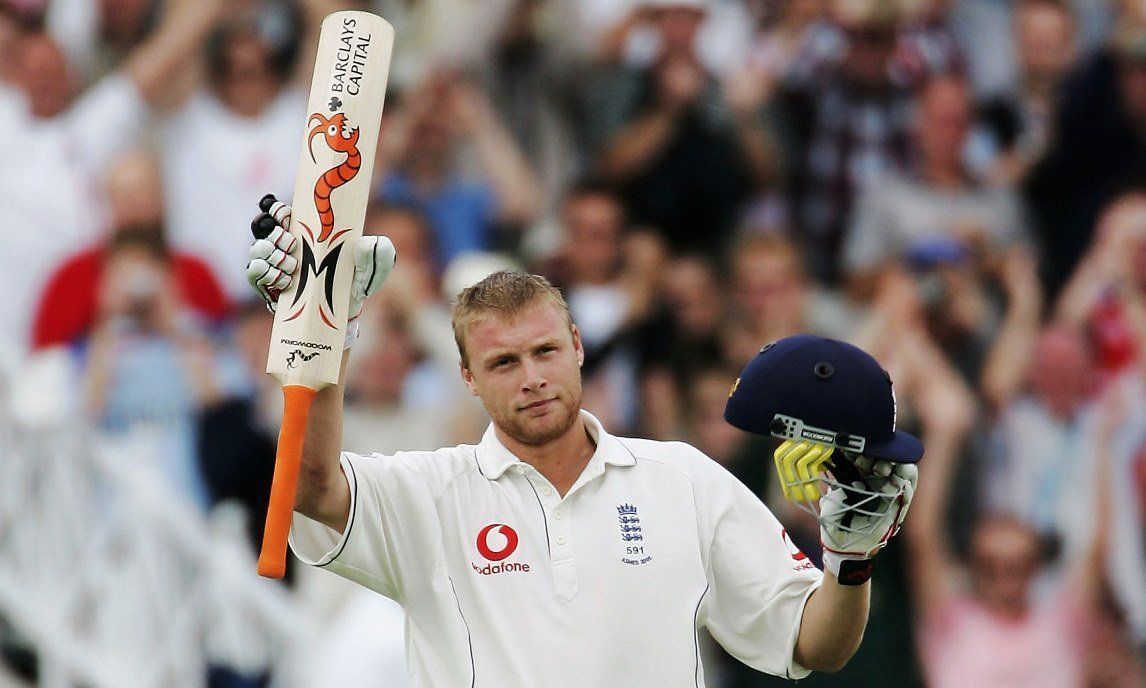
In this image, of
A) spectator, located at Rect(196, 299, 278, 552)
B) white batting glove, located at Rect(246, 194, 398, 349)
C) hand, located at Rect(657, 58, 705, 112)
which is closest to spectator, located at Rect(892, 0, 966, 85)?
hand, located at Rect(657, 58, 705, 112)

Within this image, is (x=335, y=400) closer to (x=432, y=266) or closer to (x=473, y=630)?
(x=473, y=630)

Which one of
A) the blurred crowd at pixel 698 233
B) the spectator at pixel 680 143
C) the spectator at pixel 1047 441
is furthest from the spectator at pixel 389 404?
the spectator at pixel 1047 441

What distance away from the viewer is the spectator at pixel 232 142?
28.7 feet

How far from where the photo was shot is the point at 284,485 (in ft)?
13.1

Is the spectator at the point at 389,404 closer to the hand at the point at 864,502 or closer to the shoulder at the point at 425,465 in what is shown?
the shoulder at the point at 425,465

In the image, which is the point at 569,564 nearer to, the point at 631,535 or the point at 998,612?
the point at 631,535

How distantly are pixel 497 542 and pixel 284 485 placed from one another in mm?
515

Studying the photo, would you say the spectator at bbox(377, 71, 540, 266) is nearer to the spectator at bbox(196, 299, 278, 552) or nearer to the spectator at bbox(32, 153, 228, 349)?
the spectator at bbox(32, 153, 228, 349)

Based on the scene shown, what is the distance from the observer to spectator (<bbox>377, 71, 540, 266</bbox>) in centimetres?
897

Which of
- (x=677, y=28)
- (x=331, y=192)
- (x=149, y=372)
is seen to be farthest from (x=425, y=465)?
(x=677, y=28)

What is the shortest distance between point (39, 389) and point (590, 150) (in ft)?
10.1

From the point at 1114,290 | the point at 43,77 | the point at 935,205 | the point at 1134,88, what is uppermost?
the point at 1134,88

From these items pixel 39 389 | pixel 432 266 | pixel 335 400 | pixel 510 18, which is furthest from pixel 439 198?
pixel 335 400

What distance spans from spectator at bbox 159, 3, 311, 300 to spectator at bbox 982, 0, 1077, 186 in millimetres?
3601
